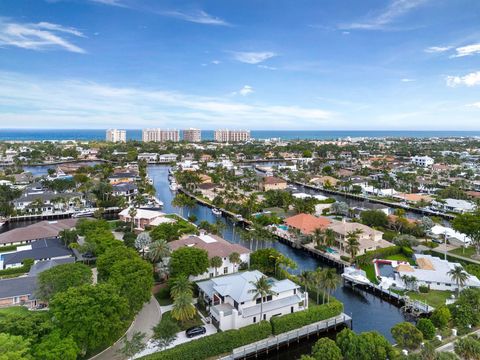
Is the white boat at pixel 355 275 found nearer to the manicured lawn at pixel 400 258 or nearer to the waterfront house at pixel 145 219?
the manicured lawn at pixel 400 258

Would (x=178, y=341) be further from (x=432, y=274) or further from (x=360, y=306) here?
(x=432, y=274)

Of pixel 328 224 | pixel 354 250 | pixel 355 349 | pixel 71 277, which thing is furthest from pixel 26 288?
pixel 328 224

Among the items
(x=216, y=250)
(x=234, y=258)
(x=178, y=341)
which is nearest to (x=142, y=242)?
(x=216, y=250)

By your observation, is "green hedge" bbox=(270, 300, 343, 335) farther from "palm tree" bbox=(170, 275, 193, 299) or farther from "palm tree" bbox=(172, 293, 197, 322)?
"palm tree" bbox=(170, 275, 193, 299)

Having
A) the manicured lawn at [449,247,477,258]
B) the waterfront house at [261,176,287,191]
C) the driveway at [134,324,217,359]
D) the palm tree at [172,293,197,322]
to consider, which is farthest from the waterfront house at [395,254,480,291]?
the waterfront house at [261,176,287,191]

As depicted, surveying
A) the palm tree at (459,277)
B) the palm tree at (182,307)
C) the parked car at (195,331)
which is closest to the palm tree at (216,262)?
the palm tree at (182,307)

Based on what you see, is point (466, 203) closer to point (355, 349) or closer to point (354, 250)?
point (354, 250)
